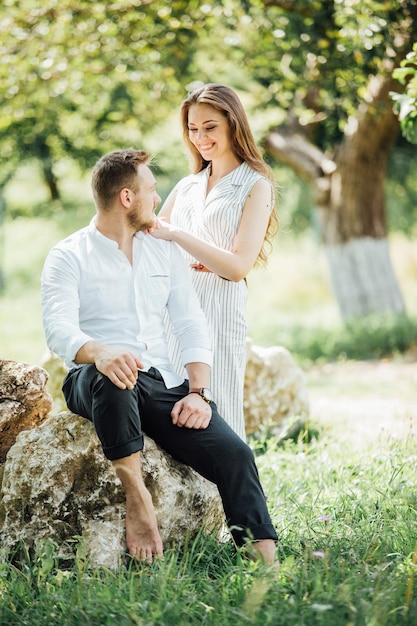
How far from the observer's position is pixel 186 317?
139 inches

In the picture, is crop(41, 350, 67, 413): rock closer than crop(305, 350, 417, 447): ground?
Yes

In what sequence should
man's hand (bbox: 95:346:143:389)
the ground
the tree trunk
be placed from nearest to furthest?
man's hand (bbox: 95:346:143:389) < the ground < the tree trunk

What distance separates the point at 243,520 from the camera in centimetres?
315

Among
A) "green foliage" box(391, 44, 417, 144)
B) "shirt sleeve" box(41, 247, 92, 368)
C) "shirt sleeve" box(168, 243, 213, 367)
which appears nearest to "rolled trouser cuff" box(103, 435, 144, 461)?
"shirt sleeve" box(41, 247, 92, 368)

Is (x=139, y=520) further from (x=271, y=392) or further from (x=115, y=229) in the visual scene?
(x=271, y=392)

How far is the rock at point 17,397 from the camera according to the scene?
12.0 ft

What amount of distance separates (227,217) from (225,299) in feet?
1.21

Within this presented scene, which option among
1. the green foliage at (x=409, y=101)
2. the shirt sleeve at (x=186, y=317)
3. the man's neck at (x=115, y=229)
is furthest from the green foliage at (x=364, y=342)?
the man's neck at (x=115, y=229)

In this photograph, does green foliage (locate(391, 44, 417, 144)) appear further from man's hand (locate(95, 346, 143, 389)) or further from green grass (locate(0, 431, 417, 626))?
man's hand (locate(95, 346, 143, 389))

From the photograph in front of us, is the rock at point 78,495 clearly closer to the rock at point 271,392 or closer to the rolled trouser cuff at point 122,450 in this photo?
the rolled trouser cuff at point 122,450

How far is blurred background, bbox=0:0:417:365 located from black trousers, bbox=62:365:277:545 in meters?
1.03

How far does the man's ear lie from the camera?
3.38m

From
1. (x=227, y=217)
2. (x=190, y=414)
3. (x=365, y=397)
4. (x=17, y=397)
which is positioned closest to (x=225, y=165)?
(x=227, y=217)

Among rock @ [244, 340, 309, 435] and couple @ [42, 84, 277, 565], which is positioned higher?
couple @ [42, 84, 277, 565]
